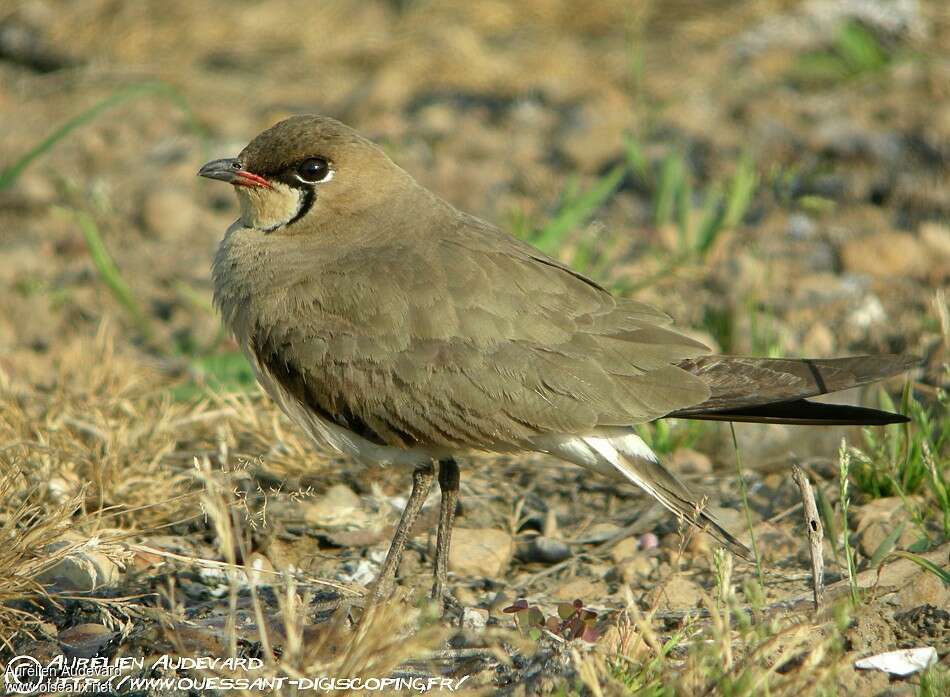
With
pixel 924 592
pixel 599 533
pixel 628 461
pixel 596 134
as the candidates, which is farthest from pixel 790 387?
pixel 596 134

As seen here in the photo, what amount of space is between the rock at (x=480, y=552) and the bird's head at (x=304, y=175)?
1.09 meters

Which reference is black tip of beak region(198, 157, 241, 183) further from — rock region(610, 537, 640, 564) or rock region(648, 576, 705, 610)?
rock region(648, 576, 705, 610)

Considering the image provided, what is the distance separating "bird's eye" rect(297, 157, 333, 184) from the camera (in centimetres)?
401

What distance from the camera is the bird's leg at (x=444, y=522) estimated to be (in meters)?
3.60

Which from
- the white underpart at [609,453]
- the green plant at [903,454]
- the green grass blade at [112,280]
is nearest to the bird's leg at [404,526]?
the white underpart at [609,453]

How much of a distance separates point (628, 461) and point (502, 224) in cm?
256

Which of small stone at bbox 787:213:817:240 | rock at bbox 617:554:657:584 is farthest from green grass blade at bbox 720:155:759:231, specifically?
rock at bbox 617:554:657:584

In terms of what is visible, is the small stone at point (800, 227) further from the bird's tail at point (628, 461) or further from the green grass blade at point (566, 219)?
the bird's tail at point (628, 461)

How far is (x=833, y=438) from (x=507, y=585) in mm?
1303

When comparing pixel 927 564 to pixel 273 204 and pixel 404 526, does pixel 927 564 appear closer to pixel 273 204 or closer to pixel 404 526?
pixel 404 526

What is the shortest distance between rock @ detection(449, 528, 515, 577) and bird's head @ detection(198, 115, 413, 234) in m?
1.09

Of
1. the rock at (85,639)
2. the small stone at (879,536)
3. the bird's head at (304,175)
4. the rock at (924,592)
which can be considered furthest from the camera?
the bird's head at (304,175)

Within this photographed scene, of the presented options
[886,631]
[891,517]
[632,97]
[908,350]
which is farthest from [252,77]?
[886,631]

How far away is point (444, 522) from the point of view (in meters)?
3.70
